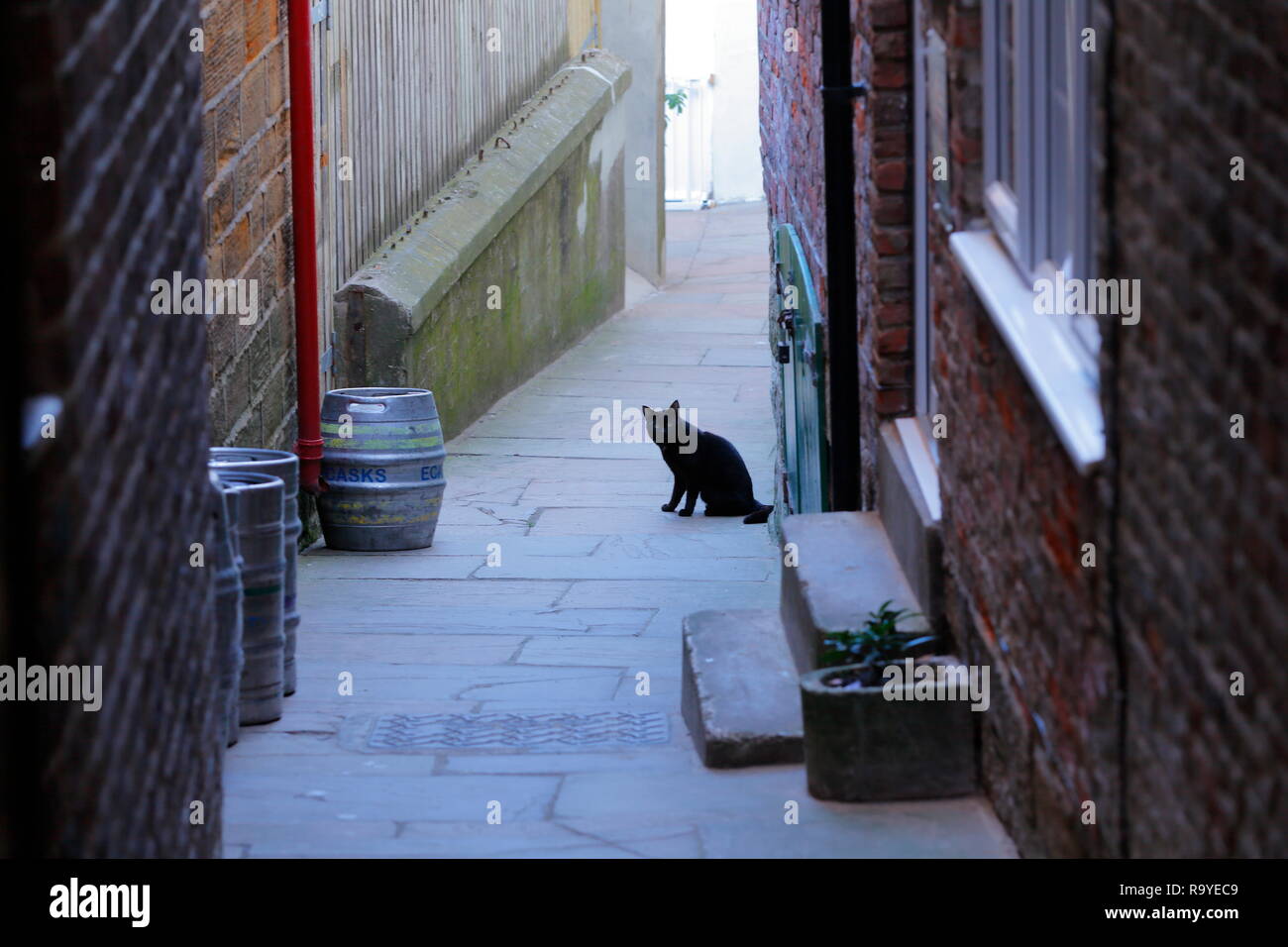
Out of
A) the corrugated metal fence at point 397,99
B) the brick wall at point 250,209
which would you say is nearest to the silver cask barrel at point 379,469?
the brick wall at point 250,209

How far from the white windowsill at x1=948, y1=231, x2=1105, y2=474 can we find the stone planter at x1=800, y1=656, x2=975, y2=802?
1.05m

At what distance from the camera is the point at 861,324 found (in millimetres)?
6000

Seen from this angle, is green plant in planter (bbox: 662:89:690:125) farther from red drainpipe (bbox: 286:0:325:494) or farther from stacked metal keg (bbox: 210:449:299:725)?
stacked metal keg (bbox: 210:449:299:725)

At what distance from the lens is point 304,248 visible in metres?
8.28

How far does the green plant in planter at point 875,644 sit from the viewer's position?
4.58 meters

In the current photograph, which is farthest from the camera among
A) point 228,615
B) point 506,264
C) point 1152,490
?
point 506,264

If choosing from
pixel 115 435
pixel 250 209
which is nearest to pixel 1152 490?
pixel 115 435

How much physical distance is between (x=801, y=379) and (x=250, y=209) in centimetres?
248

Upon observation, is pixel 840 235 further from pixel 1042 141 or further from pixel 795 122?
pixel 1042 141

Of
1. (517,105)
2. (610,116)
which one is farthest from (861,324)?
(610,116)

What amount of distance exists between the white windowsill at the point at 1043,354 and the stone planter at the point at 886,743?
1.05 metres

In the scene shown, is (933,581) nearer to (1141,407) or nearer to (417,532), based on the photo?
(1141,407)

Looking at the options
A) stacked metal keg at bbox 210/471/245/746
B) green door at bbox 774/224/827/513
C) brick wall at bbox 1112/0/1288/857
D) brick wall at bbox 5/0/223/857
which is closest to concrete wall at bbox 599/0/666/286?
green door at bbox 774/224/827/513
